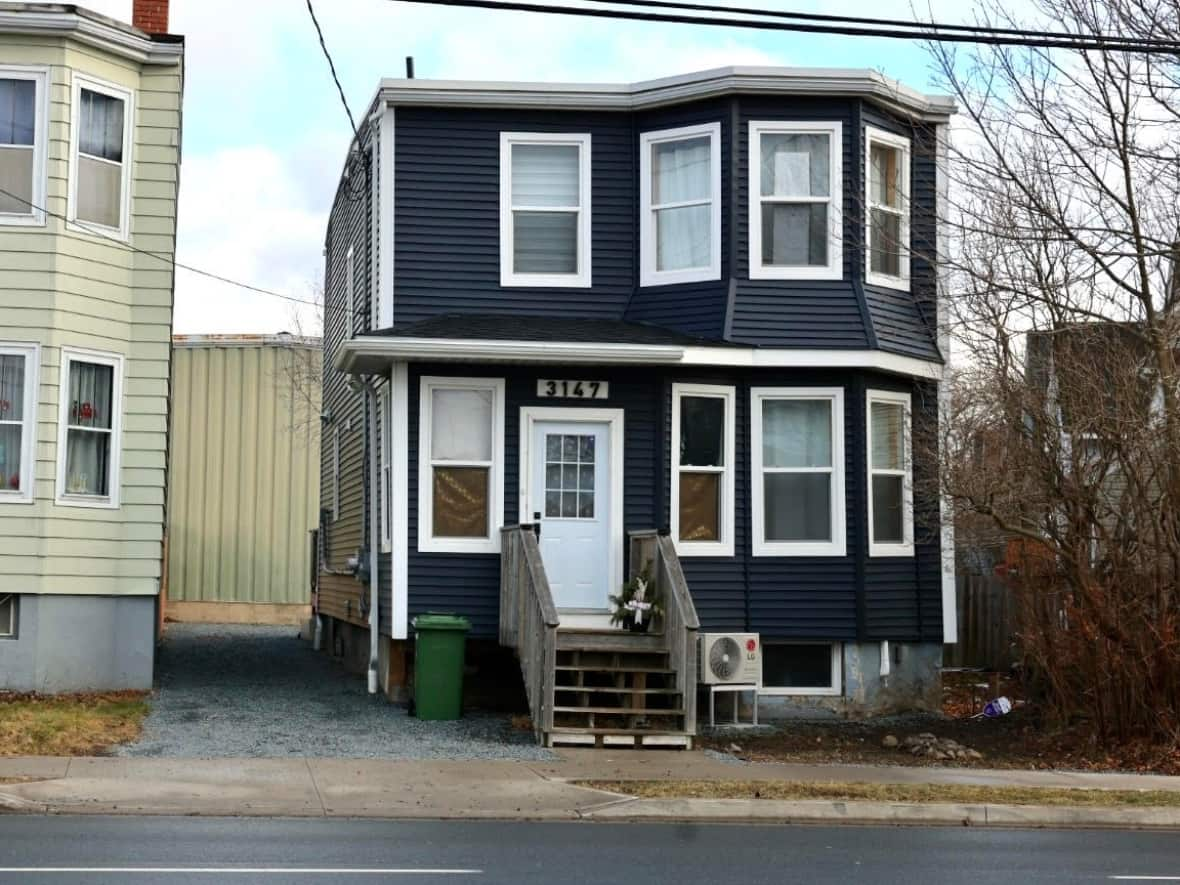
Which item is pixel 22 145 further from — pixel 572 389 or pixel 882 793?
pixel 882 793

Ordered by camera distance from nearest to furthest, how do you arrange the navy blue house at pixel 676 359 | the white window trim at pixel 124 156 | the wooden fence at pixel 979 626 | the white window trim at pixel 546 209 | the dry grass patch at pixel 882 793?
the dry grass patch at pixel 882 793 → the white window trim at pixel 124 156 → the navy blue house at pixel 676 359 → the white window trim at pixel 546 209 → the wooden fence at pixel 979 626

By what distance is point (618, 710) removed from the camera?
1653cm

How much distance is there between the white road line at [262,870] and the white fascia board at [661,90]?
11.8 m

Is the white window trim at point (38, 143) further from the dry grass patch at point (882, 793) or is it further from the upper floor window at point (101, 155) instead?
the dry grass patch at point (882, 793)

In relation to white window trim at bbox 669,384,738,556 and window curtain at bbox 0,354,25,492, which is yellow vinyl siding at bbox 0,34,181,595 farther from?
white window trim at bbox 669,384,738,556

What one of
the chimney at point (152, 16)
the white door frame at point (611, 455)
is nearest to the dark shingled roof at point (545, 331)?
the white door frame at point (611, 455)

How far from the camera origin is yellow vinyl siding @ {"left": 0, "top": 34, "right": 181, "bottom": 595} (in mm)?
18609

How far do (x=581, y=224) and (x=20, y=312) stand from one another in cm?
650

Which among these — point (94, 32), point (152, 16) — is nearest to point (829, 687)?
point (94, 32)

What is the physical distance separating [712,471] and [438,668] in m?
3.95

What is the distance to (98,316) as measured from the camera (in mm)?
19125

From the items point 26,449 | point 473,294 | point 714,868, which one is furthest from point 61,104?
point 714,868

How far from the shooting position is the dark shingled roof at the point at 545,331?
18.5m

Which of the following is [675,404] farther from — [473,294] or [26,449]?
[26,449]
